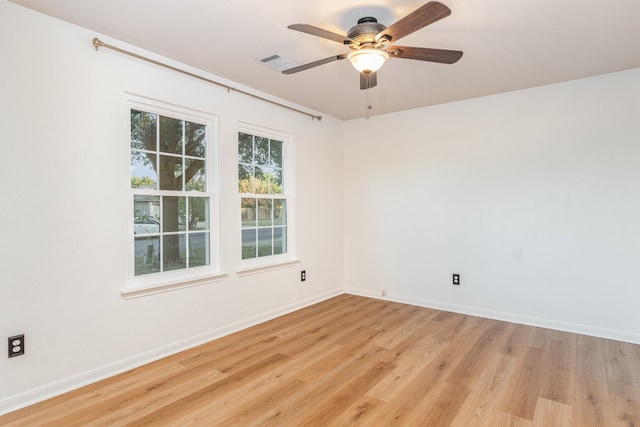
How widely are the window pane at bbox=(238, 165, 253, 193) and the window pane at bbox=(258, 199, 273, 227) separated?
219mm

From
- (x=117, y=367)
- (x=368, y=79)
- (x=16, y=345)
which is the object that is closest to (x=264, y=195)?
(x=368, y=79)

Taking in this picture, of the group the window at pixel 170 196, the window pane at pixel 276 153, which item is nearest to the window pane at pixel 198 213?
the window at pixel 170 196

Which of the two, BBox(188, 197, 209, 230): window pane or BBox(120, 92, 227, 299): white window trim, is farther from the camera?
BBox(188, 197, 209, 230): window pane

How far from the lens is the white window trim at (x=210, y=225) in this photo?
2.79 metres

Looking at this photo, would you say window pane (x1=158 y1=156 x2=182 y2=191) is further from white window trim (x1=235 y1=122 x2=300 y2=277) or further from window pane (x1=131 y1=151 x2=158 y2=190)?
white window trim (x1=235 y1=122 x2=300 y2=277)

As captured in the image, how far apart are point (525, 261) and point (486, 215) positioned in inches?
24.8

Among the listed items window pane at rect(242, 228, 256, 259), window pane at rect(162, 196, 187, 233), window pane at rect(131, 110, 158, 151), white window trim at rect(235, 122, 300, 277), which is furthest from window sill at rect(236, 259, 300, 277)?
window pane at rect(131, 110, 158, 151)

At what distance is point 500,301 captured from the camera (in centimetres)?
398

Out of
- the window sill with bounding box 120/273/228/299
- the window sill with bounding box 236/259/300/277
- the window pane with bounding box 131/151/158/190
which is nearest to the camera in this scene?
the window sill with bounding box 120/273/228/299

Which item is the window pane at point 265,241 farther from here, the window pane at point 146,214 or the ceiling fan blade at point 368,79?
the ceiling fan blade at point 368,79

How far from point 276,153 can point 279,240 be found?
1.04m

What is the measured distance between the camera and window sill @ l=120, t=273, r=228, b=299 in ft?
9.05

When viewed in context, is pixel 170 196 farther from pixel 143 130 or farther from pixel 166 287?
pixel 166 287

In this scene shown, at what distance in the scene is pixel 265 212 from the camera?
408 cm
